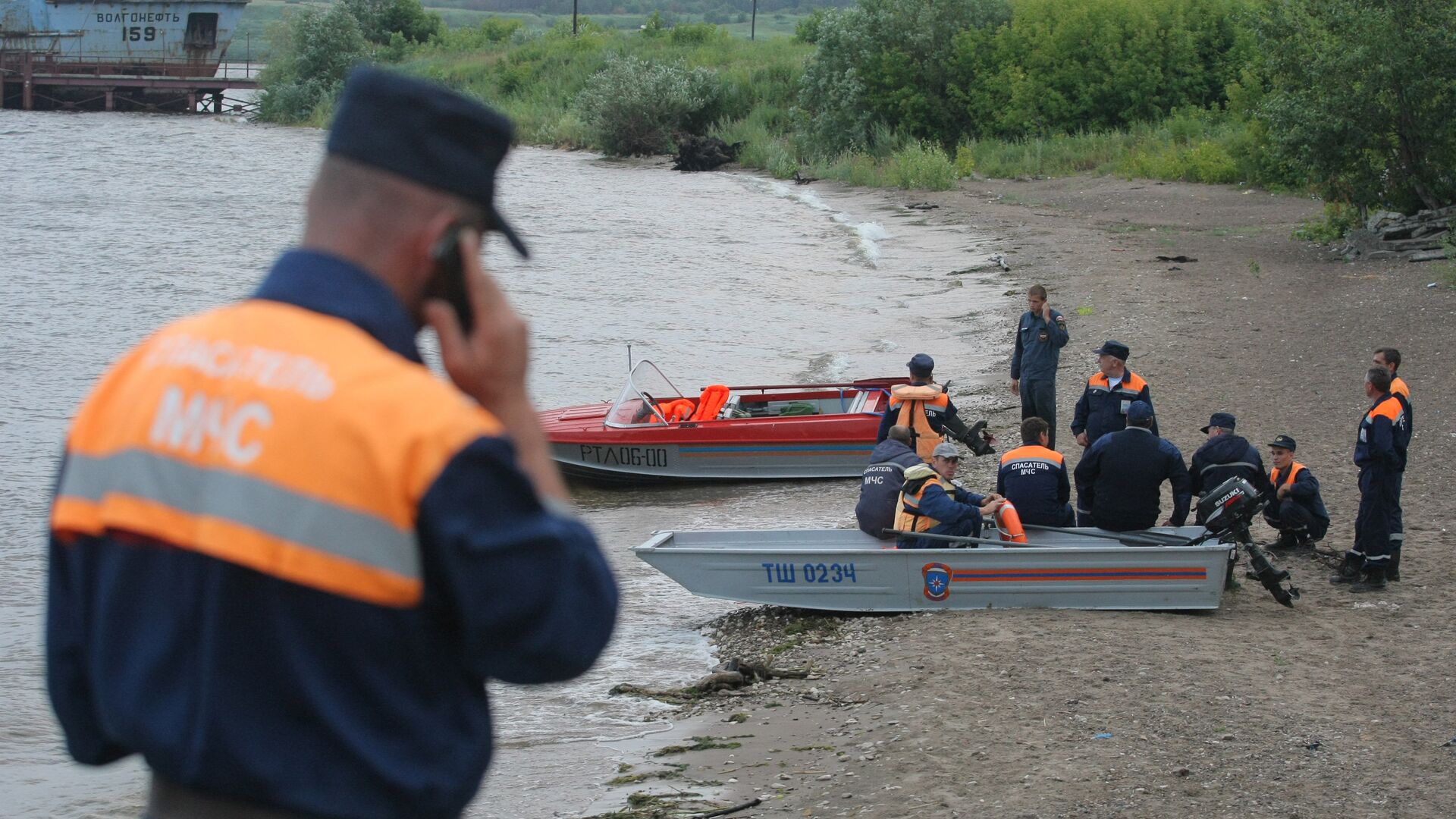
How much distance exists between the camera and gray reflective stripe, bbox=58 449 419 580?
1821 millimetres

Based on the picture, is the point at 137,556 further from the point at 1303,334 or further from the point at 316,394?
the point at 1303,334

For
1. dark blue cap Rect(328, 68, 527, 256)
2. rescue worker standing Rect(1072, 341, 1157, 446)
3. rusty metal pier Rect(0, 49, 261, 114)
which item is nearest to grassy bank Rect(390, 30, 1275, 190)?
rusty metal pier Rect(0, 49, 261, 114)

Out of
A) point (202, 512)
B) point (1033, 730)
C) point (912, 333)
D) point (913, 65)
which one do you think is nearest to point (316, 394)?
point (202, 512)

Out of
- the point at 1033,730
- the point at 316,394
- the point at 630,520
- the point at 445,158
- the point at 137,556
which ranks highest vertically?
the point at 445,158

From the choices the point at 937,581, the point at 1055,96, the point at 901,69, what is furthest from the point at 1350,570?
the point at 901,69

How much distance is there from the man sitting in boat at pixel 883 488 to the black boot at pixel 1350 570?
10.7ft

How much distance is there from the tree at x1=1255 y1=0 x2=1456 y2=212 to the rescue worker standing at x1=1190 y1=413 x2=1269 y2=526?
1636 cm

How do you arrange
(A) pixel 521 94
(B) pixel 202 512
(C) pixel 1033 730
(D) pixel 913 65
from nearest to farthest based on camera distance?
1. (B) pixel 202 512
2. (C) pixel 1033 730
3. (D) pixel 913 65
4. (A) pixel 521 94

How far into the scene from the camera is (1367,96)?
81.5ft

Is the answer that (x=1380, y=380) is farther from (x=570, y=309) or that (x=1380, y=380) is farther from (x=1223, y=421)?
(x=570, y=309)

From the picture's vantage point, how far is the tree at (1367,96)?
79.6 feet

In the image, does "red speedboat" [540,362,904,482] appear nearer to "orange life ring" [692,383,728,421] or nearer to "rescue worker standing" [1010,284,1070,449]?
"orange life ring" [692,383,728,421]

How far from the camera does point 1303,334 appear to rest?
20156 millimetres

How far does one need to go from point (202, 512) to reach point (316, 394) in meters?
0.22
